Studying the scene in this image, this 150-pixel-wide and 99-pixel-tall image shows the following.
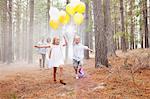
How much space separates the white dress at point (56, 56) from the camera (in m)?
10.8

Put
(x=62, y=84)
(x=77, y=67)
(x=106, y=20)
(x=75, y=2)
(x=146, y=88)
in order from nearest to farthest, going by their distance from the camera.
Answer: (x=75, y=2)
(x=146, y=88)
(x=62, y=84)
(x=77, y=67)
(x=106, y=20)

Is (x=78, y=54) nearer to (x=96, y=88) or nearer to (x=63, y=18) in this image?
(x=96, y=88)

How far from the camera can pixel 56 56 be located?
10.8 meters

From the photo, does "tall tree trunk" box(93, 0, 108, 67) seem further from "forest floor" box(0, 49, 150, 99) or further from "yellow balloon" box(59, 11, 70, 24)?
"yellow balloon" box(59, 11, 70, 24)

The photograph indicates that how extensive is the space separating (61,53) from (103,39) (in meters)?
2.51

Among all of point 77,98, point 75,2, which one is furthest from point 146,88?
point 75,2

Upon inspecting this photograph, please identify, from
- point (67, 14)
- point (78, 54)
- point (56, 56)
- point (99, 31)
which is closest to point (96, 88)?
point (56, 56)

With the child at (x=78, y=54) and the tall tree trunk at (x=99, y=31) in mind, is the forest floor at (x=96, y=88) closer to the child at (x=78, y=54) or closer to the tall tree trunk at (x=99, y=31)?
the child at (x=78, y=54)

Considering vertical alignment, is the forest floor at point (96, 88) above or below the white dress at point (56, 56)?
below

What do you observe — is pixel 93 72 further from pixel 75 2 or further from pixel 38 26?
pixel 38 26

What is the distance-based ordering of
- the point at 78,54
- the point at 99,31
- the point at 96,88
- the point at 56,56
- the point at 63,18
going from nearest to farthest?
the point at 63,18
the point at 96,88
the point at 56,56
the point at 78,54
the point at 99,31

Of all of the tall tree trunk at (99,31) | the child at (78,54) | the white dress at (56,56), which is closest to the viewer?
the white dress at (56,56)

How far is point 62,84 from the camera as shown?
10305mm

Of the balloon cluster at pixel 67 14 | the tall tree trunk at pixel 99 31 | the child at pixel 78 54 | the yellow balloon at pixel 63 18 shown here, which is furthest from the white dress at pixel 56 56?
the yellow balloon at pixel 63 18
